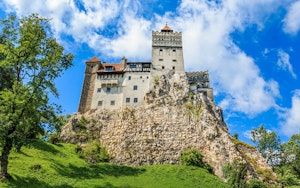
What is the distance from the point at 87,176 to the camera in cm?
4022

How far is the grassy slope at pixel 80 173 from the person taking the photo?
34.4 metres

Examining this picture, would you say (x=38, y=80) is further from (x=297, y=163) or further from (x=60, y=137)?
(x=297, y=163)

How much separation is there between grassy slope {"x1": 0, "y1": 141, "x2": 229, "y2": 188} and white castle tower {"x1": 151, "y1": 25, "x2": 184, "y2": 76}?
2944 cm

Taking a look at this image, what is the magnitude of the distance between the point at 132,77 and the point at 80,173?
110 ft

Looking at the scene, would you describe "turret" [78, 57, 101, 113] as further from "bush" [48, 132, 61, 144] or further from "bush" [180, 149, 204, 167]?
"bush" [180, 149, 204, 167]

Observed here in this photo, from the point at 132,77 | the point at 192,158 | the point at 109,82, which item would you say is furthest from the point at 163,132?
the point at 109,82

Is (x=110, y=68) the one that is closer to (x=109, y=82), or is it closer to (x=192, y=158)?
(x=109, y=82)

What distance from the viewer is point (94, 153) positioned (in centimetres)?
5472

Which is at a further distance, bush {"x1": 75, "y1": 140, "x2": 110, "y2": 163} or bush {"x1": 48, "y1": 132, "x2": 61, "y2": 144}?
bush {"x1": 48, "y1": 132, "x2": 61, "y2": 144}

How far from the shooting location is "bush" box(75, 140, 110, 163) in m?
52.8

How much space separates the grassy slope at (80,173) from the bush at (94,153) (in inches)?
66.1

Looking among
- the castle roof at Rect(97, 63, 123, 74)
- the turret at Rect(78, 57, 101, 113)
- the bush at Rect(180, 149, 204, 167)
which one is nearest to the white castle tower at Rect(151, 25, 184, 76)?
the castle roof at Rect(97, 63, 123, 74)

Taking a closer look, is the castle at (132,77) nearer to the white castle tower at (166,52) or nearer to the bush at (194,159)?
the white castle tower at (166,52)

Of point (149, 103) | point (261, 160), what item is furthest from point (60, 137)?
point (261, 160)
